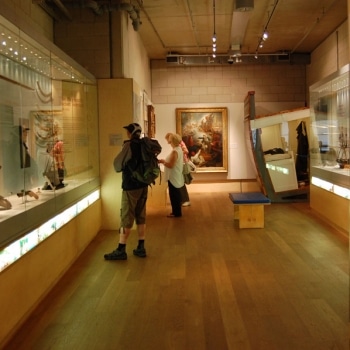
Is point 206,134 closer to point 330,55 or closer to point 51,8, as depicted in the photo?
point 330,55

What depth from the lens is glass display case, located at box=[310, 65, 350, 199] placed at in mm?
6965

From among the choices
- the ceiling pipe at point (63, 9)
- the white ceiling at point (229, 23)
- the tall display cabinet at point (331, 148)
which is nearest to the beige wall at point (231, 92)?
the white ceiling at point (229, 23)

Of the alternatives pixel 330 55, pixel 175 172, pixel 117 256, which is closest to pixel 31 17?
pixel 117 256

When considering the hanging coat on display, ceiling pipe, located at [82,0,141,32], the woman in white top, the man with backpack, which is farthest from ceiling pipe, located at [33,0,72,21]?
the hanging coat on display

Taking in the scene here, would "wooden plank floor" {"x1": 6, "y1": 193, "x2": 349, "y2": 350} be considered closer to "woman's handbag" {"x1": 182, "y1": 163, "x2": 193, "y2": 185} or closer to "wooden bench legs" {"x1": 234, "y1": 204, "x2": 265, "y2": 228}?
"wooden bench legs" {"x1": 234, "y1": 204, "x2": 265, "y2": 228}

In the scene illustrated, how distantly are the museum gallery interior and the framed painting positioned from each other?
4cm

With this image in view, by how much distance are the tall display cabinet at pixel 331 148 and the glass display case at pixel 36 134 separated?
12.1ft

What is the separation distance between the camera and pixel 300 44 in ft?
36.3

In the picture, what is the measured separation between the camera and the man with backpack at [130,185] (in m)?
5.21

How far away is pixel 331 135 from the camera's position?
808cm

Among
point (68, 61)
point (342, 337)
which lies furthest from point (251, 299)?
point (68, 61)

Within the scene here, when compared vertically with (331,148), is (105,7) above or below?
above

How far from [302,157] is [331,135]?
2.75 meters

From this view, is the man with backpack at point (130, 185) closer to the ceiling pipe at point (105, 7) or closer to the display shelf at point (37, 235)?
the display shelf at point (37, 235)
